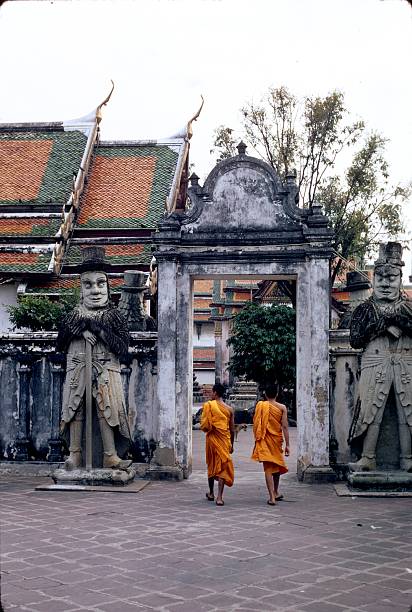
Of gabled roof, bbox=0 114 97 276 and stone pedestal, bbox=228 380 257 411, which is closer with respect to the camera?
gabled roof, bbox=0 114 97 276

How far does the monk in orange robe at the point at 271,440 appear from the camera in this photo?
9.80 metres

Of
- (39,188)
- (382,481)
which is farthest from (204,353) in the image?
(382,481)

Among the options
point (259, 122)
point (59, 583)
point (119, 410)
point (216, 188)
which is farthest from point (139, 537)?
point (259, 122)

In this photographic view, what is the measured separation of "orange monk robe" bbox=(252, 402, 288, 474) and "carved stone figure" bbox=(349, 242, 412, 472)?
1341 millimetres

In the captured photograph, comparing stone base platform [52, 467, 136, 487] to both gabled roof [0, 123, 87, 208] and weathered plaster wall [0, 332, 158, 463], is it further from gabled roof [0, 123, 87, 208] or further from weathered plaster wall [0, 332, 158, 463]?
gabled roof [0, 123, 87, 208]

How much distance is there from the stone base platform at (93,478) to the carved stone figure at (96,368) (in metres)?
0.15

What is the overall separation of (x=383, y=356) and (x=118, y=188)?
17864mm

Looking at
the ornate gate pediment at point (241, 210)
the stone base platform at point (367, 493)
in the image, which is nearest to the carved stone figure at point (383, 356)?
the stone base platform at point (367, 493)

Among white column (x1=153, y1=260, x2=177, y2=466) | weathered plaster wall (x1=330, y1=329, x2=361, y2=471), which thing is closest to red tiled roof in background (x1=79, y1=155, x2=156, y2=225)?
white column (x1=153, y1=260, x2=177, y2=466)

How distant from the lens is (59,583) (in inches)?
237

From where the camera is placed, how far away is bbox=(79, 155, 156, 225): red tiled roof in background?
26047 mm

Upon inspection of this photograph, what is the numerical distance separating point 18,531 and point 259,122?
21728 mm

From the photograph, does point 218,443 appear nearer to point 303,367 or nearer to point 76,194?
point 303,367

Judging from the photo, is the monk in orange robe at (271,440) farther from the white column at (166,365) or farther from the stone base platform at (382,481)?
the white column at (166,365)
